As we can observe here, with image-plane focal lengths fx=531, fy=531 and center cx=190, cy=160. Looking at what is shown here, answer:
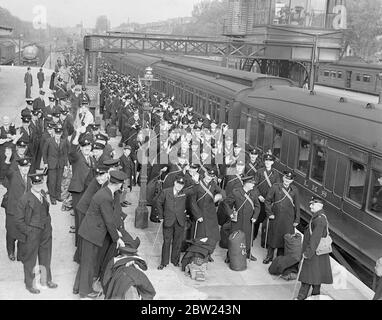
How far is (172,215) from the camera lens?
28.1ft

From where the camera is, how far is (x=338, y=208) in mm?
9375

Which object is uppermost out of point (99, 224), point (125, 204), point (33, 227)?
point (99, 224)

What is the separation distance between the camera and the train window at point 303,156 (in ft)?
36.4

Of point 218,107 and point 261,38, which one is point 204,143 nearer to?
point 218,107

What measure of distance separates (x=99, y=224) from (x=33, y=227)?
0.91m

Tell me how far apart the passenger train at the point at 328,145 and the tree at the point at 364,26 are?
105 ft

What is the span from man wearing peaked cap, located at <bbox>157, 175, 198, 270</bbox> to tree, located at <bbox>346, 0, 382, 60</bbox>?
4017 cm

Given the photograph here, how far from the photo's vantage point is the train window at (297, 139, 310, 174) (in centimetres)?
1110

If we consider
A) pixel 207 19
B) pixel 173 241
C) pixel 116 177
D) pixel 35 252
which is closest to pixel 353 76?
pixel 173 241

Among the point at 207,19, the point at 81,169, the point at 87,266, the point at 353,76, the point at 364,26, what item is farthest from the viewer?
the point at 207,19

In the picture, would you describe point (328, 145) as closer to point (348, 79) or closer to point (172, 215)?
point (172, 215)

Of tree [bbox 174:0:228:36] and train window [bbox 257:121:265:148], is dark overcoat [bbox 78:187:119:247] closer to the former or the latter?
train window [bbox 257:121:265:148]
